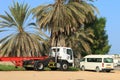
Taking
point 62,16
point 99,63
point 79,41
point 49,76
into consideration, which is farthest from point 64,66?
point 49,76

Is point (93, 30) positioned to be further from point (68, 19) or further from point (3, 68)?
point (3, 68)

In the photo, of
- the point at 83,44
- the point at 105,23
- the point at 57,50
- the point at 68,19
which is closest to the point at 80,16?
the point at 68,19

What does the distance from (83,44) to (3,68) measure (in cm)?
1578

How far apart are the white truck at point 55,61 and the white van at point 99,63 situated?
10.8 feet

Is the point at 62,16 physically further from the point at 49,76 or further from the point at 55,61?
the point at 49,76

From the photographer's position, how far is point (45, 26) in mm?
53156

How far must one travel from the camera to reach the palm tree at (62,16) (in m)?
51.6

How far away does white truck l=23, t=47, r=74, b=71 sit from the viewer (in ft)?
139

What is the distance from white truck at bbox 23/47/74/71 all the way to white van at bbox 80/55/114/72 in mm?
3288

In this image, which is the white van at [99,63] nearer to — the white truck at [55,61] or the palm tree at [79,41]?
the white truck at [55,61]

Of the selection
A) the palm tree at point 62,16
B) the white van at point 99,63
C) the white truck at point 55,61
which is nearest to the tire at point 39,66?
the white truck at point 55,61

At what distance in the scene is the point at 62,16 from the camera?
5141 cm

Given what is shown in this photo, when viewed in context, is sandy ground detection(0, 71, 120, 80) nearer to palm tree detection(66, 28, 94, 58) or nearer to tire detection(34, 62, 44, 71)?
tire detection(34, 62, 44, 71)

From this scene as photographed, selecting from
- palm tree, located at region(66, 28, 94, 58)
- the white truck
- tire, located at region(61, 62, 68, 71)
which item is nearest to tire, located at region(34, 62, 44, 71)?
the white truck
